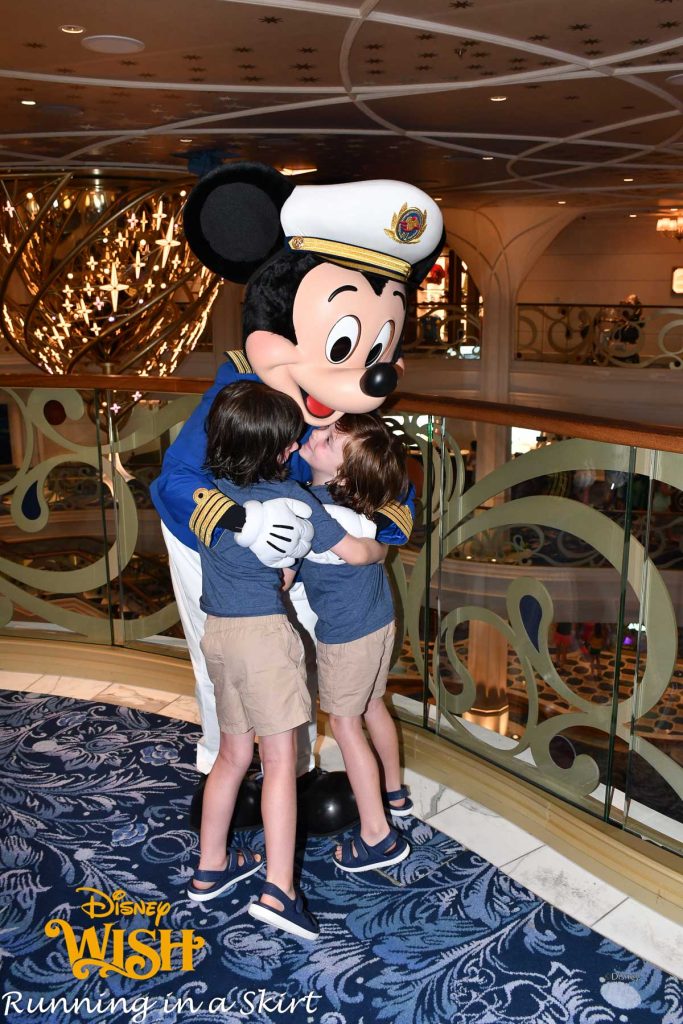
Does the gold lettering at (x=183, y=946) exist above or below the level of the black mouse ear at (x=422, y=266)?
below

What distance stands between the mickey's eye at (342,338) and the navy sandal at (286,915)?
1200 mm

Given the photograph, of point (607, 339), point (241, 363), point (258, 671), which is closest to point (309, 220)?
point (241, 363)

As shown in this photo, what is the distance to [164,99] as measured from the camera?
3.25 meters

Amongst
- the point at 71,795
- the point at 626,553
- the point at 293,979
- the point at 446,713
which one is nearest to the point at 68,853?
the point at 71,795

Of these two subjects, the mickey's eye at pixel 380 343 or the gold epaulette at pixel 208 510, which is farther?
the mickey's eye at pixel 380 343

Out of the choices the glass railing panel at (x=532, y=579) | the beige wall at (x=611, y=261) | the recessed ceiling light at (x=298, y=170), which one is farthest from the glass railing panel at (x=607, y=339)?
the glass railing panel at (x=532, y=579)

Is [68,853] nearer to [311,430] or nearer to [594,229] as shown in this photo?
[311,430]

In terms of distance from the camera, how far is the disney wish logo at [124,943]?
1978 millimetres

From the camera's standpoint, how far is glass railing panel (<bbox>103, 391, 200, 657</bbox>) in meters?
3.33

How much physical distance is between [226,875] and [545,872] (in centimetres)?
78

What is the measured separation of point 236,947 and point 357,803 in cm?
47

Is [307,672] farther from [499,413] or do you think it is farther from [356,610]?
[499,413]

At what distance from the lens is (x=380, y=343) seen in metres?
2.19

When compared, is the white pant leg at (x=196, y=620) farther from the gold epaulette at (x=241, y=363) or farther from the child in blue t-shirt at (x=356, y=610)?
the gold epaulette at (x=241, y=363)
